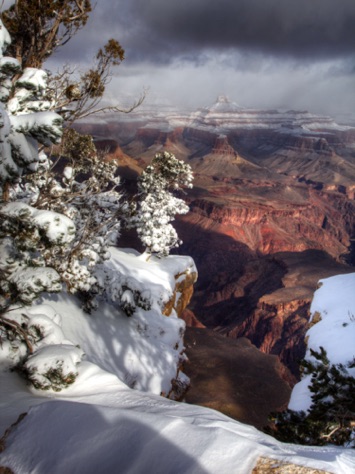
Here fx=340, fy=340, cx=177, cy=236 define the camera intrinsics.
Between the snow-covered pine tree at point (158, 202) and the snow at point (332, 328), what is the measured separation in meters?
10.3

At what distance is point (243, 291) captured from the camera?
64.0 metres

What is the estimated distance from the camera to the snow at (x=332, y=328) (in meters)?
8.65

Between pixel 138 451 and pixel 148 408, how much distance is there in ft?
4.09

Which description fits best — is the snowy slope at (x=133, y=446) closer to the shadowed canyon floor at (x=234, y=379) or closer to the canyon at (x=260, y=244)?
the canyon at (x=260, y=244)

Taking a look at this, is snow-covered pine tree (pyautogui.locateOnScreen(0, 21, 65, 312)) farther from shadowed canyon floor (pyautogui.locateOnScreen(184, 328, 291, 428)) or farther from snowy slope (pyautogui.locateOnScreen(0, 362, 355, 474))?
shadowed canyon floor (pyautogui.locateOnScreen(184, 328, 291, 428))

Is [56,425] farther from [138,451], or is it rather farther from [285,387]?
[285,387]

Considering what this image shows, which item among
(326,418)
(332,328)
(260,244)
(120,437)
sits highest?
(260,244)

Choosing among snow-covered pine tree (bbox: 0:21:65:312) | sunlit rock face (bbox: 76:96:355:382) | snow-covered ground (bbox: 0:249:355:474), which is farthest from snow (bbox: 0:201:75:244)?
sunlit rock face (bbox: 76:96:355:382)

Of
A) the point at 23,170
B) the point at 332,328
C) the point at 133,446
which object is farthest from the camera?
the point at 332,328

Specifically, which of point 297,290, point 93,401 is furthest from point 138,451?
point 297,290

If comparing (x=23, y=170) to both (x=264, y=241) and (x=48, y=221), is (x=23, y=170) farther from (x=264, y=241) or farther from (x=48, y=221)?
(x=264, y=241)

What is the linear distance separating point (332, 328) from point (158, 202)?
13993 mm

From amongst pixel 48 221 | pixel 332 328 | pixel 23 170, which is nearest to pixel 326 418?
pixel 332 328

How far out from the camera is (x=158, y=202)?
2194 centimetres
